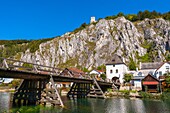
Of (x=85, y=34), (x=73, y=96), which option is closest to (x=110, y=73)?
(x=73, y=96)

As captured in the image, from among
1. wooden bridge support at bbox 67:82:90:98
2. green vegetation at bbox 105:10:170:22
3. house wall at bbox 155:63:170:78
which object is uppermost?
green vegetation at bbox 105:10:170:22

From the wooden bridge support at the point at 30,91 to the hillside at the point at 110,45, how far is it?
88700mm

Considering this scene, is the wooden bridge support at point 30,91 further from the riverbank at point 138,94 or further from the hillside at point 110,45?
the hillside at point 110,45

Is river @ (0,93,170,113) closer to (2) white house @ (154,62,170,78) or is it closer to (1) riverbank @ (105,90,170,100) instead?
(1) riverbank @ (105,90,170,100)

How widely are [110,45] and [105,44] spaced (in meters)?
4.41

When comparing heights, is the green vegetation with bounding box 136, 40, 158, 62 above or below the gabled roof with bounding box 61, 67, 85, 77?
above

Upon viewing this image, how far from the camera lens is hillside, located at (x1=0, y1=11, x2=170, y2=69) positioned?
413ft

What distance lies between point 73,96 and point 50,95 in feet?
66.8

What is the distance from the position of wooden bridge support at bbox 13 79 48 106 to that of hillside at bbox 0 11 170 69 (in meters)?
88.7

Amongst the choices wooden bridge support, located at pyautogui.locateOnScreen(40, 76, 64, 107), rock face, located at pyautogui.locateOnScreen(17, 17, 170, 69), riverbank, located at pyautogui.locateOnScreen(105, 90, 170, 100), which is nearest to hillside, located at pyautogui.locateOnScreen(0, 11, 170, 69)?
rock face, located at pyautogui.locateOnScreen(17, 17, 170, 69)

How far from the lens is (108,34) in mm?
140250

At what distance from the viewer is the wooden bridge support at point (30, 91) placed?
3283cm

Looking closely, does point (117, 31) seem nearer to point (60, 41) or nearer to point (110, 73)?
point (60, 41)

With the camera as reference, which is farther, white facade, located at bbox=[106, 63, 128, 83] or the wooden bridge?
white facade, located at bbox=[106, 63, 128, 83]
